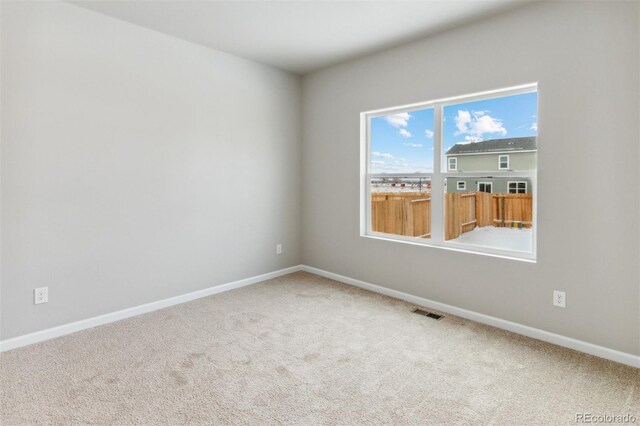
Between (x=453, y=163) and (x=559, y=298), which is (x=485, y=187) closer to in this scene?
(x=453, y=163)

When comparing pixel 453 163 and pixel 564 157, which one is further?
pixel 453 163

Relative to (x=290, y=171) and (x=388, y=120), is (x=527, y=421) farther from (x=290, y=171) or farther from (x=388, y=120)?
(x=290, y=171)

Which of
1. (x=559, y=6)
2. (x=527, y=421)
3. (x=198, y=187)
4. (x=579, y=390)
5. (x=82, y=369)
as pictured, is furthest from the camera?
(x=198, y=187)

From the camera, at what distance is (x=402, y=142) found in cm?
378

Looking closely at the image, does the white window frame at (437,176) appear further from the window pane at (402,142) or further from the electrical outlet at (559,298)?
the electrical outlet at (559,298)

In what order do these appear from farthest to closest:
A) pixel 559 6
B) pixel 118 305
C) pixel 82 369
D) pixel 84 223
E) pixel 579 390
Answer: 1. pixel 118 305
2. pixel 84 223
3. pixel 559 6
4. pixel 82 369
5. pixel 579 390

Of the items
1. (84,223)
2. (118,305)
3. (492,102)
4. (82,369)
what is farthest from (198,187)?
(492,102)

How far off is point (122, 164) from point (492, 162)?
3.23 m

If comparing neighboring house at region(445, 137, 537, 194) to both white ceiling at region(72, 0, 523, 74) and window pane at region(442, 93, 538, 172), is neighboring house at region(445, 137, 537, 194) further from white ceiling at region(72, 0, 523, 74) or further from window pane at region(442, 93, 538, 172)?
white ceiling at region(72, 0, 523, 74)

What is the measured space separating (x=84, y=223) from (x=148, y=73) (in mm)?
1437

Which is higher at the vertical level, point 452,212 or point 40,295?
point 452,212

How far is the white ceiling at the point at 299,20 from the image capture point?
2746 mm

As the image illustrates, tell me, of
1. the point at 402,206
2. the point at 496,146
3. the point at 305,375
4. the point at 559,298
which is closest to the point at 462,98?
the point at 496,146

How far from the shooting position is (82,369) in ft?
7.53
